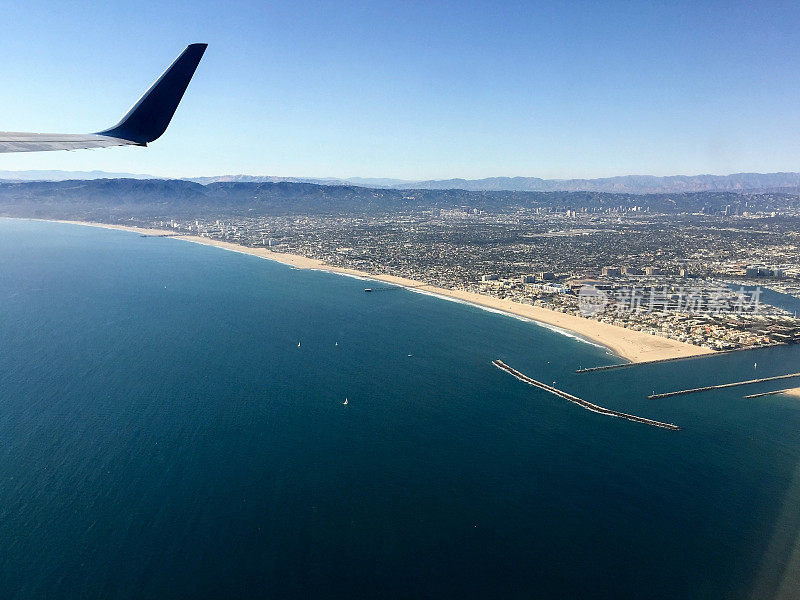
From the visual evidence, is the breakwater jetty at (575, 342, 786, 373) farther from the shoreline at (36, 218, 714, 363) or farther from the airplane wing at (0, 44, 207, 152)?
the airplane wing at (0, 44, 207, 152)

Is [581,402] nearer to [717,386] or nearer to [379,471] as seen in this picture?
[717,386]

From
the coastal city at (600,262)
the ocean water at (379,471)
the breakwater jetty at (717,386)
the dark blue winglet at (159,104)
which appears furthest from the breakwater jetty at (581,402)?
the dark blue winglet at (159,104)

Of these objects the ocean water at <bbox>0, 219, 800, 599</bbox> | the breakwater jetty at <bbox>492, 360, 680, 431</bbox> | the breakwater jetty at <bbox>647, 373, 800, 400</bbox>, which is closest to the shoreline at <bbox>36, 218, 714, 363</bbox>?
the ocean water at <bbox>0, 219, 800, 599</bbox>

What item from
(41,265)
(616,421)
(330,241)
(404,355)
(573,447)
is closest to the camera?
(573,447)

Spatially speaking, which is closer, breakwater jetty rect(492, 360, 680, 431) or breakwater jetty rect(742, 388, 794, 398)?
breakwater jetty rect(492, 360, 680, 431)

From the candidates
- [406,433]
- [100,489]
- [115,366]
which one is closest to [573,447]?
[406,433]

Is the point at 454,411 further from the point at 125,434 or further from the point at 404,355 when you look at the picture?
the point at 125,434
